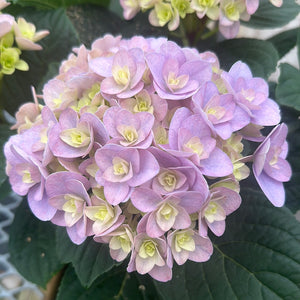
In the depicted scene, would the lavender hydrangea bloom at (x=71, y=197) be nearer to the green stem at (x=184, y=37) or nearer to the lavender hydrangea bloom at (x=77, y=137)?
the lavender hydrangea bloom at (x=77, y=137)

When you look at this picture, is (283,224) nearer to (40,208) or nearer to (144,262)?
(144,262)

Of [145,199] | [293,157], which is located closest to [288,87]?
[293,157]

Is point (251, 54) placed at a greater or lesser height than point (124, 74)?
lesser

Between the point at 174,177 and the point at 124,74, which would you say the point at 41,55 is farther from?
the point at 174,177

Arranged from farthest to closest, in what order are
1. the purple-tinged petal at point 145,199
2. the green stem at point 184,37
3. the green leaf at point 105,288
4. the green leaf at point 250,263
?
the green stem at point 184,37, the green leaf at point 105,288, the green leaf at point 250,263, the purple-tinged petal at point 145,199

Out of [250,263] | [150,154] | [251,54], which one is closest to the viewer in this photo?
[150,154]

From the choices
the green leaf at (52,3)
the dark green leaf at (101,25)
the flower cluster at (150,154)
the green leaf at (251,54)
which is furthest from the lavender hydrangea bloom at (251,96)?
the green leaf at (52,3)

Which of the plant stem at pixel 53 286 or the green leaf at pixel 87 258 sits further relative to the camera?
the plant stem at pixel 53 286
